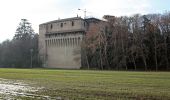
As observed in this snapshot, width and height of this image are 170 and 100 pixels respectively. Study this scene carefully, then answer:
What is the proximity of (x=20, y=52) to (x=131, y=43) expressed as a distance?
51866mm

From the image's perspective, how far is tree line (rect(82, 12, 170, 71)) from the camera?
7969cm

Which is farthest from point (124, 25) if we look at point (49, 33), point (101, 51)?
point (49, 33)

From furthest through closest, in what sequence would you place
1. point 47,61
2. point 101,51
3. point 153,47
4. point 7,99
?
point 47,61, point 101,51, point 153,47, point 7,99

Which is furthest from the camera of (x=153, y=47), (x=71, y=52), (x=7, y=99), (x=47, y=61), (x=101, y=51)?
(x=47, y=61)

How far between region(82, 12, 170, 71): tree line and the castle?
11132mm

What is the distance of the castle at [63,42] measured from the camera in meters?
103

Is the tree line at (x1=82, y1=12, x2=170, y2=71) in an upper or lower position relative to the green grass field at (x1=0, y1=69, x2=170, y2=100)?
upper

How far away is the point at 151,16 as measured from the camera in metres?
85.6

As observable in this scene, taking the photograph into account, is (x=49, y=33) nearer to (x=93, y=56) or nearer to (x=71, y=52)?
(x=71, y=52)

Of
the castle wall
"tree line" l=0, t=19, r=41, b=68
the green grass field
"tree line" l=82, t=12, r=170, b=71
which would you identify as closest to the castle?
the castle wall

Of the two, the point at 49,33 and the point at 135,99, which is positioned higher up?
the point at 49,33

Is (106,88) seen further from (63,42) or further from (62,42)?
(62,42)

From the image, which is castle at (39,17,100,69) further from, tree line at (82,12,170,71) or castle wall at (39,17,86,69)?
tree line at (82,12,170,71)

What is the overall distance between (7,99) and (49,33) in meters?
98.5
